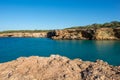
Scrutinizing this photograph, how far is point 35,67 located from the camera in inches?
476

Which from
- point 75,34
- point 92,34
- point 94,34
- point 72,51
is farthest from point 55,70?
point 75,34

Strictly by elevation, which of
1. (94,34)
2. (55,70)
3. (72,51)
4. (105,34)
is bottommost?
(72,51)

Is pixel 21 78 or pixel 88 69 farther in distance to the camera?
pixel 88 69

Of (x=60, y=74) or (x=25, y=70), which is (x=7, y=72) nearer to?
(x=25, y=70)

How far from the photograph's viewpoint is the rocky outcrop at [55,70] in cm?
1077

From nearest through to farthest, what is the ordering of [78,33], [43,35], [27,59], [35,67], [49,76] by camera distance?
[49,76]
[35,67]
[27,59]
[78,33]
[43,35]

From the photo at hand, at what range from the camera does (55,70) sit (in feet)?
38.3

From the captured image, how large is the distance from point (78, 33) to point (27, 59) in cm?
10203

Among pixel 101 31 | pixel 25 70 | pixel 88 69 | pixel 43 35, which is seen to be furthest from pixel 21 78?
pixel 43 35

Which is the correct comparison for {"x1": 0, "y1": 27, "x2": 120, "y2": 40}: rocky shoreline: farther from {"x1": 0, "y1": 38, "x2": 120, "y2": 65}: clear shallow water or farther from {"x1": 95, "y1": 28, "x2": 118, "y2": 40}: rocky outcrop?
{"x1": 0, "y1": 38, "x2": 120, "y2": 65}: clear shallow water

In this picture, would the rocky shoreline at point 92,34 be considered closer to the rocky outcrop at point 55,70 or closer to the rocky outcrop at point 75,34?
the rocky outcrop at point 75,34

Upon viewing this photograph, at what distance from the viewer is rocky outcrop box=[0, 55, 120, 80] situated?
1077cm

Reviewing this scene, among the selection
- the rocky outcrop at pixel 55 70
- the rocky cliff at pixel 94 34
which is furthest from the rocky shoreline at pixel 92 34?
the rocky outcrop at pixel 55 70

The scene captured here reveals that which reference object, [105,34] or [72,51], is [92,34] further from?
[72,51]
